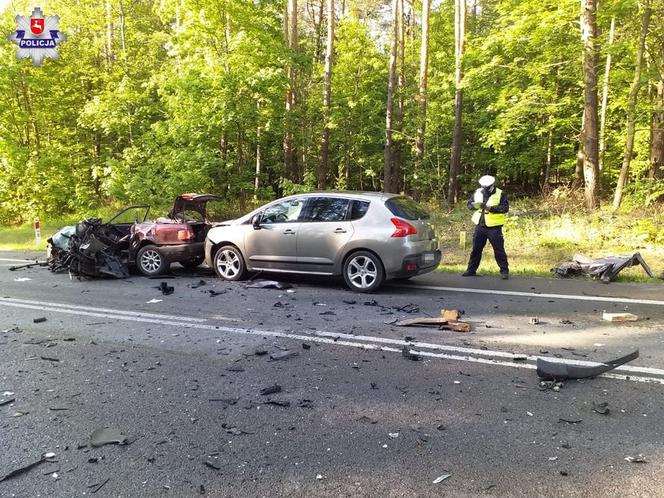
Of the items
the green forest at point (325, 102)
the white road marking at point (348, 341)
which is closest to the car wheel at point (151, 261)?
the white road marking at point (348, 341)

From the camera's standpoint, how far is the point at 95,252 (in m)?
9.77

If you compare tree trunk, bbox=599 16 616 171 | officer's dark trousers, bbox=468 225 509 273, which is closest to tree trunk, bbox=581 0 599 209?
tree trunk, bbox=599 16 616 171

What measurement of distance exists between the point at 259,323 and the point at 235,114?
12.2 metres

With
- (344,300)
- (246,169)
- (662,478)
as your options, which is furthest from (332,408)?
(246,169)

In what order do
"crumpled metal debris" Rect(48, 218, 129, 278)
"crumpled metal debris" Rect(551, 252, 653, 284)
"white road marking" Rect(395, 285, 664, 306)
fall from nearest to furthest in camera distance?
"white road marking" Rect(395, 285, 664, 306) < "crumpled metal debris" Rect(551, 252, 653, 284) < "crumpled metal debris" Rect(48, 218, 129, 278)

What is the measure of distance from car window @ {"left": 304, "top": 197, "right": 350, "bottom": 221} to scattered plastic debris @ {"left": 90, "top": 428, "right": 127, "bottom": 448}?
214 inches

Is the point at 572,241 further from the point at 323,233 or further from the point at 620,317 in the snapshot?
the point at 323,233

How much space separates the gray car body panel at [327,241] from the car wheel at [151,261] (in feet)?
4.75

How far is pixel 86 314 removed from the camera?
6.84 m

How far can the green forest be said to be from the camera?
15.1m

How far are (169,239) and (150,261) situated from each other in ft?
2.04

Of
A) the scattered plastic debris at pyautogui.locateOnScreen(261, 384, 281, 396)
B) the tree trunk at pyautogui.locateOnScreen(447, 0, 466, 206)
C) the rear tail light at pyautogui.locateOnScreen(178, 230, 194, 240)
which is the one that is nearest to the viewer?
the scattered plastic debris at pyautogui.locateOnScreen(261, 384, 281, 396)

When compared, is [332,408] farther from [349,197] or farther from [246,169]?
[246,169]

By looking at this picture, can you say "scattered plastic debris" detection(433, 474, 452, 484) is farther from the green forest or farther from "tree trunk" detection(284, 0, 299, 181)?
"tree trunk" detection(284, 0, 299, 181)
